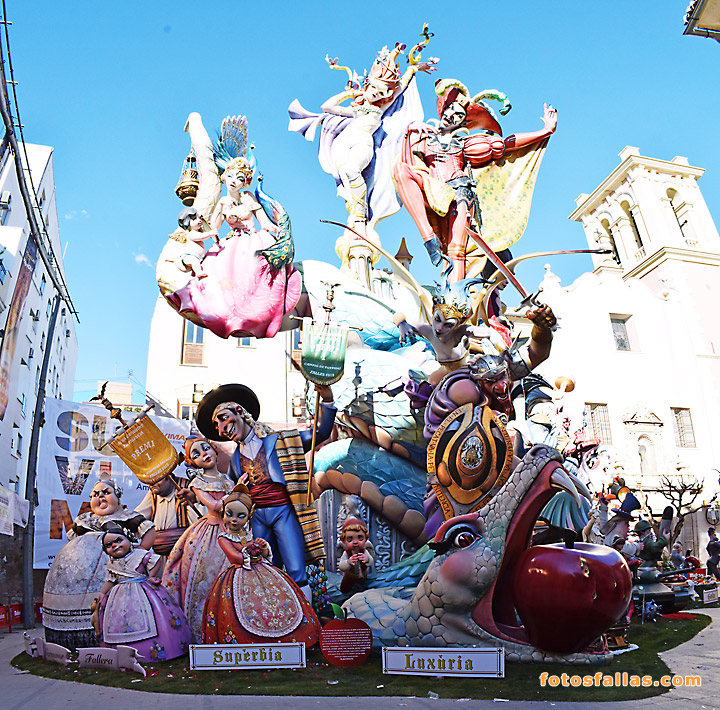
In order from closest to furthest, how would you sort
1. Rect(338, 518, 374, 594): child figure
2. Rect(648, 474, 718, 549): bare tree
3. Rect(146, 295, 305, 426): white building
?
Rect(338, 518, 374, 594): child figure
Rect(146, 295, 305, 426): white building
Rect(648, 474, 718, 549): bare tree

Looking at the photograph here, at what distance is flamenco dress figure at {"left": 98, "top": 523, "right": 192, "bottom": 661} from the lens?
482 centimetres

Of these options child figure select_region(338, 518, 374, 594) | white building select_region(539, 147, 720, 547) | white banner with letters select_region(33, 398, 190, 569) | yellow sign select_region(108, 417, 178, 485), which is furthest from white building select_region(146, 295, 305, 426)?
child figure select_region(338, 518, 374, 594)

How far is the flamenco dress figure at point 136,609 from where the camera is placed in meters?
4.82

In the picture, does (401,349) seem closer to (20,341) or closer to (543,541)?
(543,541)

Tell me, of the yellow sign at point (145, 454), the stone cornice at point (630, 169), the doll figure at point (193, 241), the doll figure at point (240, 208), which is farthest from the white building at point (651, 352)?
the yellow sign at point (145, 454)

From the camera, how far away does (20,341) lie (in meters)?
15.4

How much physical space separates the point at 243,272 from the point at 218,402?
1938 millimetres

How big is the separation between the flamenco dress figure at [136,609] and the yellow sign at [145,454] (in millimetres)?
1126

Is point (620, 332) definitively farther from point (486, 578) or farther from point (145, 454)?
point (145, 454)

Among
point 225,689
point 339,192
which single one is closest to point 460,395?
point 225,689

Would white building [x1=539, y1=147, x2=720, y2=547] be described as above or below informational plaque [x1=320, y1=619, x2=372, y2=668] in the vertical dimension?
above

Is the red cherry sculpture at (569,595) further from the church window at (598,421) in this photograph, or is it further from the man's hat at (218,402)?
the church window at (598,421)

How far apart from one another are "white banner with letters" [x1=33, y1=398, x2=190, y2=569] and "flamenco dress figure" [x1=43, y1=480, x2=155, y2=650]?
4754 millimetres

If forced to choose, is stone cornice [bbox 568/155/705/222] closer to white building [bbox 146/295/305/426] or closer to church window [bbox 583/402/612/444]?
church window [bbox 583/402/612/444]
